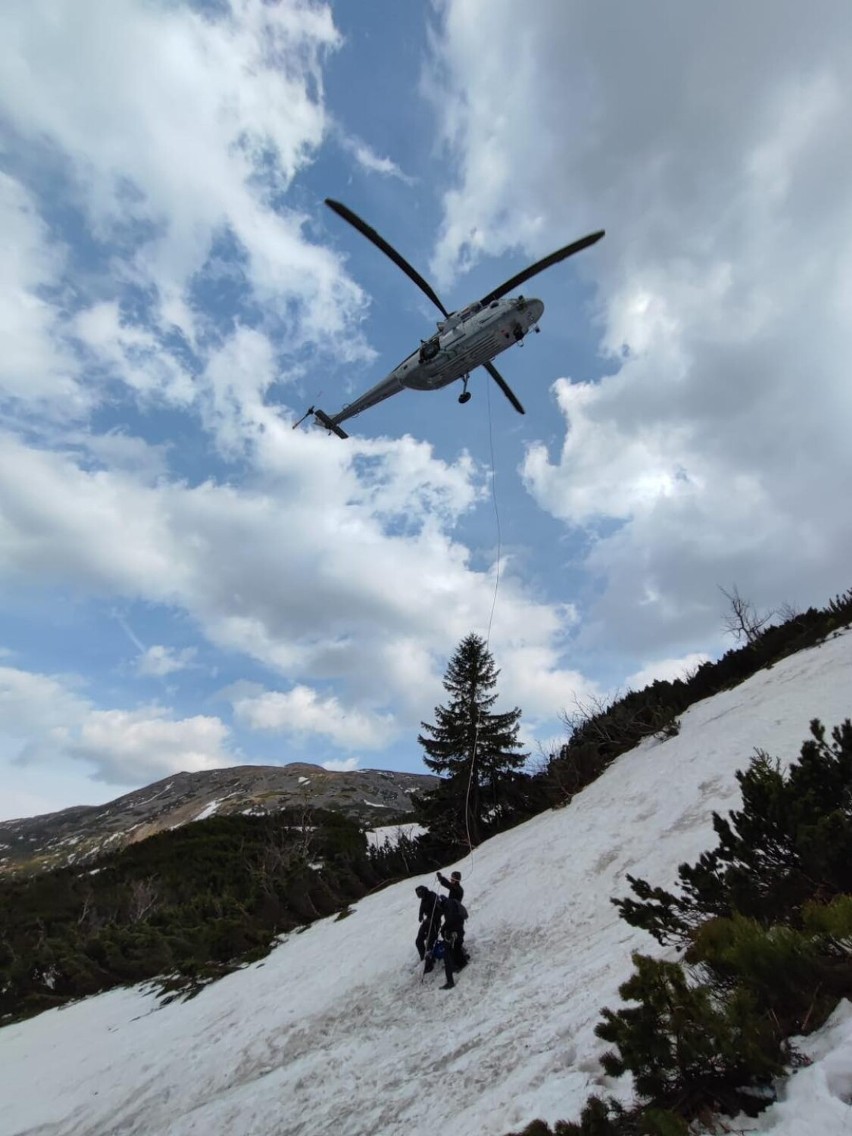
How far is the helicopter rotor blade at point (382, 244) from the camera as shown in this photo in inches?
550

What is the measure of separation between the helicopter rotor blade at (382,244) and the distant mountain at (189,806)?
63177mm

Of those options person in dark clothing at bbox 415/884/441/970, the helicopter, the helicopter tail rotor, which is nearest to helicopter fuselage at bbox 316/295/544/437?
the helicopter

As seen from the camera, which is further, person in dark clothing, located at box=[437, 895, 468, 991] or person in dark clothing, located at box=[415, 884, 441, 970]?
person in dark clothing, located at box=[415, 884, 441, 970]

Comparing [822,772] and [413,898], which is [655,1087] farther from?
[413,898]

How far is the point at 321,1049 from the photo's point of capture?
8570 millimetres

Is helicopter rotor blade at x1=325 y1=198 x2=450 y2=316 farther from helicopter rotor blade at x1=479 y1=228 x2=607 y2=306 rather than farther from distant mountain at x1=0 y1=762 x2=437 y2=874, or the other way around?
distant mountain at x1=0 y1=762 x2=437 y2=874

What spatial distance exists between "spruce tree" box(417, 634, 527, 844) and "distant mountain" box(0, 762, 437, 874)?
47.5m

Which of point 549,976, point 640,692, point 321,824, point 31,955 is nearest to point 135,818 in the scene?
point 321,824

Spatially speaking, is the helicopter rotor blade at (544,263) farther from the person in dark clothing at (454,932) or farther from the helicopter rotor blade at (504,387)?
the person in dark clothing at (454,932)

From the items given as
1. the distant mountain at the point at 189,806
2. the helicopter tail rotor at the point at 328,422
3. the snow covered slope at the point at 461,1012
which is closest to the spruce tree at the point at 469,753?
the snow covered slope at the point at 461,1012

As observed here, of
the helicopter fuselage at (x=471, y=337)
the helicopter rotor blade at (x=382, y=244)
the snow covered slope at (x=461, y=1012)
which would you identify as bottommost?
the snow covered slope at (x=461, y=1012)

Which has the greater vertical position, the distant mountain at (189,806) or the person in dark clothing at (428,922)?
the distant mountain at (189,806)

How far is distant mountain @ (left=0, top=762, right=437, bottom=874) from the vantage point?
92.9 metres

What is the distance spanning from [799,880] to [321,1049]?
6983 mm
